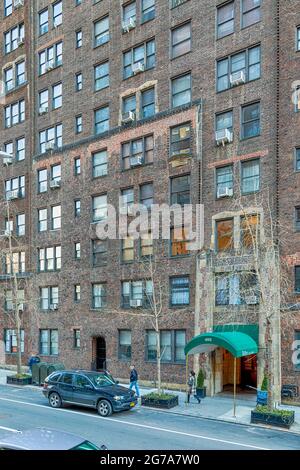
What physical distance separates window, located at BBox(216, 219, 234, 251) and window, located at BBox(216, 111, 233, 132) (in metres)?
5.26

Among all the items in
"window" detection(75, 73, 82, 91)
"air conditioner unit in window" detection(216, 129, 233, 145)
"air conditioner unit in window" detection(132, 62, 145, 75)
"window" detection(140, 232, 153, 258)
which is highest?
"window" detection(75, 73, 82, 91)

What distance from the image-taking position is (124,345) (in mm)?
30844

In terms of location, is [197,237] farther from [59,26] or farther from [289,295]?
[59,26]

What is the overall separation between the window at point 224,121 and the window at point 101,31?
1152 cm

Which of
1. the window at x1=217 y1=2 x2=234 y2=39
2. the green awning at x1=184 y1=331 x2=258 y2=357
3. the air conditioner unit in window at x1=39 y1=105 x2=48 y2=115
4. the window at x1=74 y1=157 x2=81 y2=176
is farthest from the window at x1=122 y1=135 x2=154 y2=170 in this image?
the green awning at x1=184 y1=331 x2=258 y2=357

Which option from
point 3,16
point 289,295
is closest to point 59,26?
point 3,16

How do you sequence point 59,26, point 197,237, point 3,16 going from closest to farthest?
point 197,237, point 59,26, point 3,16

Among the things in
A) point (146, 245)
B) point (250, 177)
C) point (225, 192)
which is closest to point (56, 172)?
point (146, 245)

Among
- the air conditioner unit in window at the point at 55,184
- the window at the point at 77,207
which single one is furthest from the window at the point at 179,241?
the air conditioner unit in window at the point at 55,184

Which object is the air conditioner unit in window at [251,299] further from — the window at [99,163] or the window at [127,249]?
the window at [99,163]

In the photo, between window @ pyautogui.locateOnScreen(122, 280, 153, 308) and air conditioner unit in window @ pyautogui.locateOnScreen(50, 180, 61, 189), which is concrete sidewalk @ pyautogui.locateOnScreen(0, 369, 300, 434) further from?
air conditioner unit in window @ pyautogui.locateOnScreen(50, 180, 61, 189)

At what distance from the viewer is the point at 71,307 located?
112 feet

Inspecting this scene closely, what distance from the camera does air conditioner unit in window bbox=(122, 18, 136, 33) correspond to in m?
31.9
